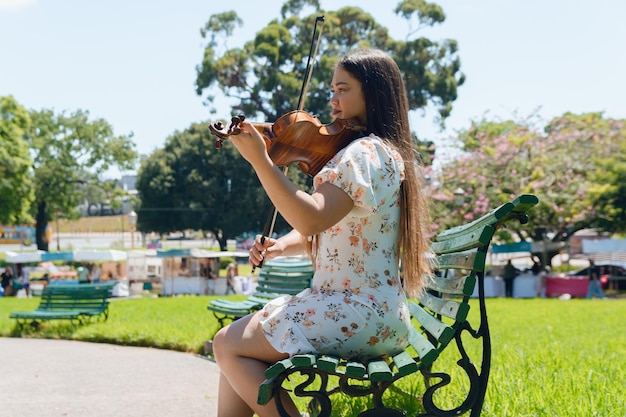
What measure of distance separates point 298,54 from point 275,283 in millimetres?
34550

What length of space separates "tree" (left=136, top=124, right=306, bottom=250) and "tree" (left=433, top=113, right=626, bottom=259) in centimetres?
1848

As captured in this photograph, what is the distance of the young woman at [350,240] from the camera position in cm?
239

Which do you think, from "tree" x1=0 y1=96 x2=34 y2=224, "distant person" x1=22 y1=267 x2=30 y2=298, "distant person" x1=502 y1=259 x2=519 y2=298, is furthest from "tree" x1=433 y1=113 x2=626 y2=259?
→ "tree" x1=0 y1=96 x2=34 y2=224

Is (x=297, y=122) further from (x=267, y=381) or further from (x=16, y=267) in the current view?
(x=16, y=267)

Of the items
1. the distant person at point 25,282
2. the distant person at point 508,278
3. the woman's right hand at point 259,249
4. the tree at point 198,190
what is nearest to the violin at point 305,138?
the woman's right hand at point 259,249

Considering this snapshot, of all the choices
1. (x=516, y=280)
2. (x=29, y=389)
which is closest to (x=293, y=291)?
(x=29, y=389)

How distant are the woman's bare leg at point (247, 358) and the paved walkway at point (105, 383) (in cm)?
181

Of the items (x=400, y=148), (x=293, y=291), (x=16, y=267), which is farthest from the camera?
(x=16, y=267)

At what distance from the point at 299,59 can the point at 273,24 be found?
7.88 ft

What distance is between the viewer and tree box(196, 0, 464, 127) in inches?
1590

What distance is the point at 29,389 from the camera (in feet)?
16.9

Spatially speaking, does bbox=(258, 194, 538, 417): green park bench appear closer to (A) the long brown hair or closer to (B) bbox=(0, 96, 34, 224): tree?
(A) the long brown hair

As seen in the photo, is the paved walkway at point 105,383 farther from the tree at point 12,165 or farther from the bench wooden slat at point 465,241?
the tree at point 12,165

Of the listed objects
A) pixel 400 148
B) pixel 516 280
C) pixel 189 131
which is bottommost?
pixel 516 280
